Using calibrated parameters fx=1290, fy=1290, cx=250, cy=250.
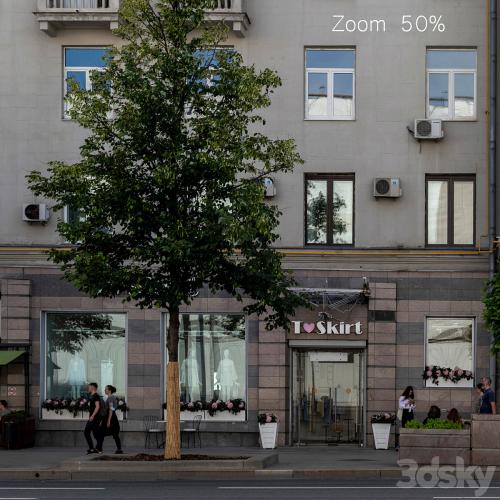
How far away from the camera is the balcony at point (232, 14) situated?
3133 centimetres

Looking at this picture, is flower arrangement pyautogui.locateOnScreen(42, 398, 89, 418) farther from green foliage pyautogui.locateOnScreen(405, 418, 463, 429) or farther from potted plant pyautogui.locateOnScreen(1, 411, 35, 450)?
green foliage pyautogui.locateOnScreen(405, 418, 463, 429)

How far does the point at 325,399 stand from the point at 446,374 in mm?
3138

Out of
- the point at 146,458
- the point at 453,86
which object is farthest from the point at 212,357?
the point at 453,86

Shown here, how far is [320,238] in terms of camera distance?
32375 mm

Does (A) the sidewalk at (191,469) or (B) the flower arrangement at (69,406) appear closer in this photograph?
(A) the sidewalk at (191,469)

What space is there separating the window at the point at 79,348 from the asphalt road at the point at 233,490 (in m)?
8.52

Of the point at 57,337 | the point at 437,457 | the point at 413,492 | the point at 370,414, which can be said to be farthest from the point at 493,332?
the point at 57,337

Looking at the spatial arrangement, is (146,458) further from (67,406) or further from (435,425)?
(67,406)

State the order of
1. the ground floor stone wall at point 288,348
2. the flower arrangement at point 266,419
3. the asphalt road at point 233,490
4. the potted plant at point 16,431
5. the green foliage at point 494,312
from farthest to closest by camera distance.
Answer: the ground floor stone wall at point 288,348 → the flower arrangement at point 266,419 → the potted plant at point 16,431 → the green foliage at point 494,312 → the asphalt road at point 233,490

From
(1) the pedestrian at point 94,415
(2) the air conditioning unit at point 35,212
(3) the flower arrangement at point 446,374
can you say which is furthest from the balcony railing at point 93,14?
(3) the flower arrangement at point 446,374

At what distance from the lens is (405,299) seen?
105 ft

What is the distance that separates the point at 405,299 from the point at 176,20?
33.1 ft

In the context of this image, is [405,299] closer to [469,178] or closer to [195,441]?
[469,178]

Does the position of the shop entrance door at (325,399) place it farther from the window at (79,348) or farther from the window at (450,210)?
the window at (79,348)
